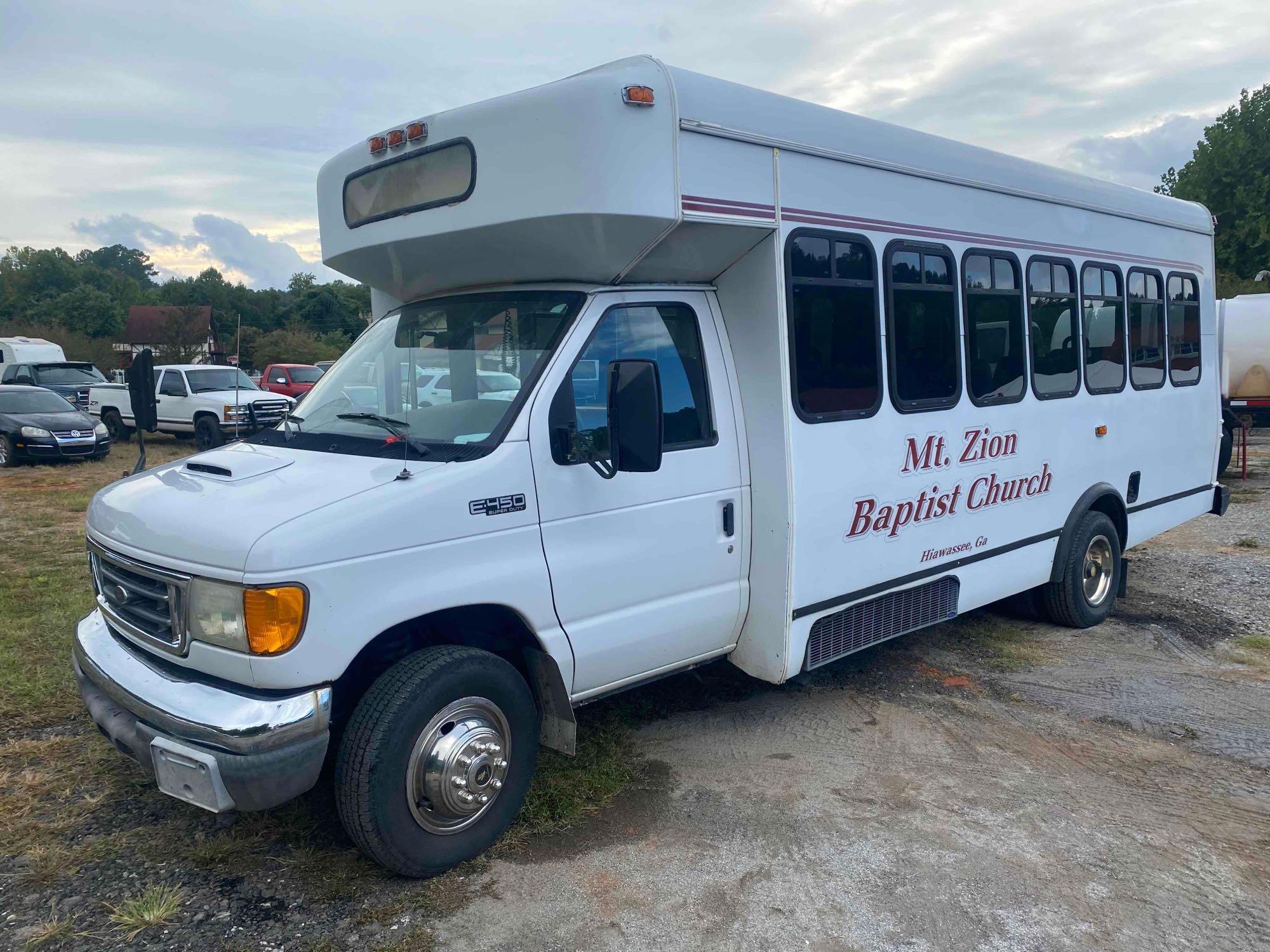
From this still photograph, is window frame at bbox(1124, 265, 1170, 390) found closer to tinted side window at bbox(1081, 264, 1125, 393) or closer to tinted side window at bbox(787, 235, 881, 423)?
tinted side window at bbox(1081, 264, 1125, 393)

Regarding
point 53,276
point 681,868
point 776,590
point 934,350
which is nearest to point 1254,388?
point 934,350

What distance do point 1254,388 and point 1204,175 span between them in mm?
20333

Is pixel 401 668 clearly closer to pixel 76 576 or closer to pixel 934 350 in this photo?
pixel 934 350

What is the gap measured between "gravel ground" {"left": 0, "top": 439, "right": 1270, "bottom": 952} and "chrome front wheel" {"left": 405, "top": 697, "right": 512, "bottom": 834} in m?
0.26

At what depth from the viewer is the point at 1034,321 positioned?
6039mm

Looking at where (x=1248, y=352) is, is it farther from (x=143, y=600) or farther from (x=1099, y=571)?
(x=143, y=600)

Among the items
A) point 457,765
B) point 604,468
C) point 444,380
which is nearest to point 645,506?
point 604,468

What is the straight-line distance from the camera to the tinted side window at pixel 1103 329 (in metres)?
6.56

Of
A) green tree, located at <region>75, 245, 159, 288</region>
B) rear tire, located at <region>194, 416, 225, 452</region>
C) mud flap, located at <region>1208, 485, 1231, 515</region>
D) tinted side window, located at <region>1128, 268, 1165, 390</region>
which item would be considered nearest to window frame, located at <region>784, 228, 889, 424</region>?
tinted side window, located at <region>1128, 268, 1165, 390</region>

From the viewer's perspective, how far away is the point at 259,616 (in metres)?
3.08

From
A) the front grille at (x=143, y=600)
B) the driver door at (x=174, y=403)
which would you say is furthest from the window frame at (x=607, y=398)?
the driver door at (x=174, y=403)

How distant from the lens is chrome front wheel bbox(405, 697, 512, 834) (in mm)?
3465

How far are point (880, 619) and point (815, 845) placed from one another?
1585 mm

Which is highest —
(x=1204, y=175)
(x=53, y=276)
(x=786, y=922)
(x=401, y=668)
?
(x=53, y=276)
